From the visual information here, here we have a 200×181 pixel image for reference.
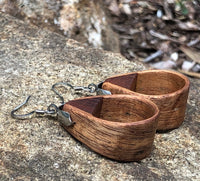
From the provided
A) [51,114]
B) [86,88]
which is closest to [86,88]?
[86,88]

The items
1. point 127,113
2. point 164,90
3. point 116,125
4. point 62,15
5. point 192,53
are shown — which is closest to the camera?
point 116,125

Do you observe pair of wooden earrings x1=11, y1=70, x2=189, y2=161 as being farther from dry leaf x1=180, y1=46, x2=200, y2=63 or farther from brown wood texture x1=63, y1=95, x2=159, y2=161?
dry leaf x1=180, y1=46, x2=200, y2=63

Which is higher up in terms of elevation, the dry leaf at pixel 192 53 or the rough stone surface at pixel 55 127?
the rough stone surface at pixel 55 127

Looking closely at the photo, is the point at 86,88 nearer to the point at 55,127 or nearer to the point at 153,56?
the point at 55,127

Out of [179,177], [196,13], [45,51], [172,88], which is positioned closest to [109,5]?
[196,13]

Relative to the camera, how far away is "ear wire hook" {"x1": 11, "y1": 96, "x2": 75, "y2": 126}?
1358mm

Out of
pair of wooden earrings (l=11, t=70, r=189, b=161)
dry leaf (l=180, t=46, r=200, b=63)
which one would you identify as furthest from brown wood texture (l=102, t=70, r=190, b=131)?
dry leaf (l=180, t=46, r=200, b=63)

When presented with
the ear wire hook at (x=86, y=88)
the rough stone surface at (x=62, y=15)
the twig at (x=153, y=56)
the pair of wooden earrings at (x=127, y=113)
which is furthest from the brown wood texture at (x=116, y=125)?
the twig at (x=153, y=56)

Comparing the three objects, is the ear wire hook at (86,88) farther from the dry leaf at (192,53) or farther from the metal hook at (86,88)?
the dry leaf at (192,53)

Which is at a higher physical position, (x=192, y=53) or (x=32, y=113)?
(x=32, y=113)

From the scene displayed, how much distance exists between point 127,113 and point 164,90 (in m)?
0.27

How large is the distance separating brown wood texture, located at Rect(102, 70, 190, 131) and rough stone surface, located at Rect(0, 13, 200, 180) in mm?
67

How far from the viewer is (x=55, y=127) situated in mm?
1430

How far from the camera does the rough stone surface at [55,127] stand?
1268mm
